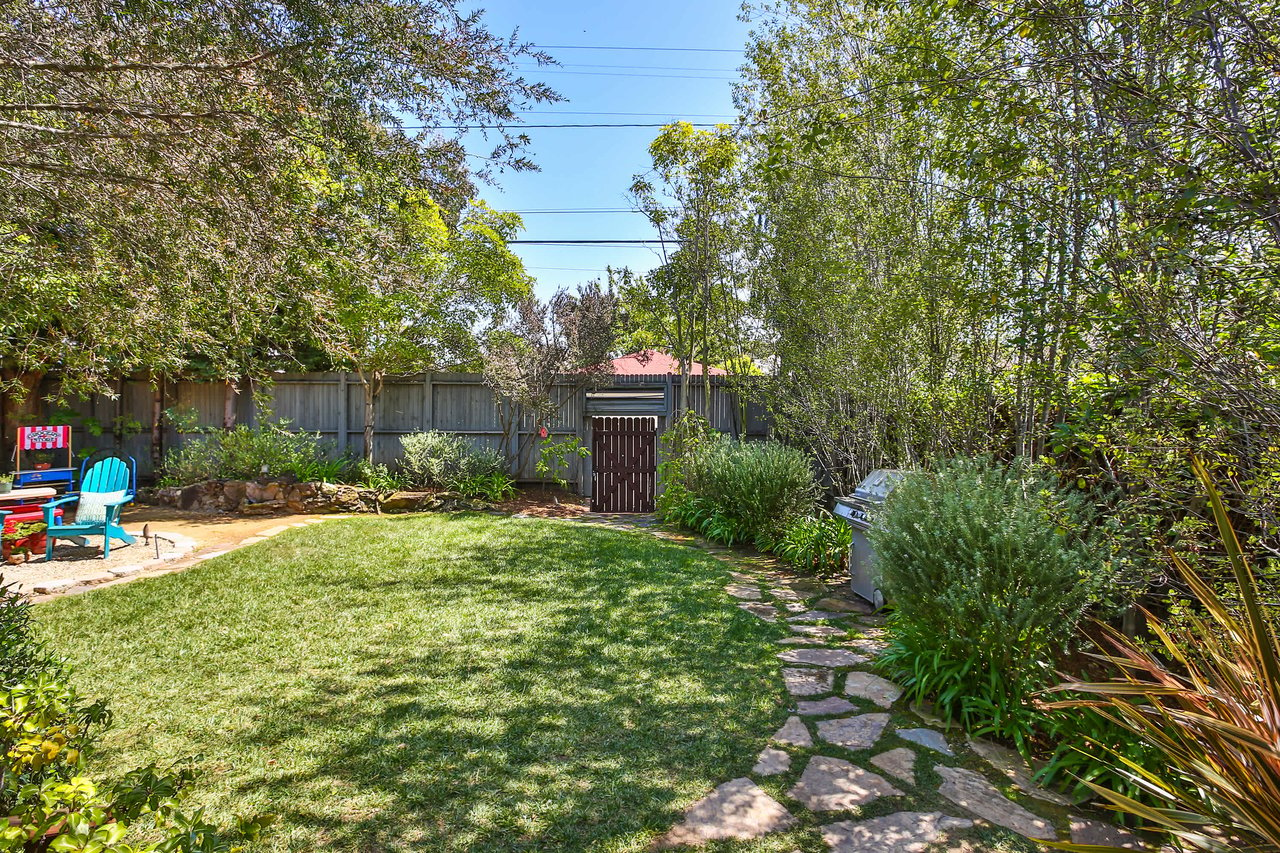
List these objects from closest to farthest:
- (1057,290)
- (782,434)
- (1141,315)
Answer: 1. (1141,315)
2. (1057,290)
3. (782,434)

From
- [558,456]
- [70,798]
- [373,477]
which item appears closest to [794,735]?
[70,798]

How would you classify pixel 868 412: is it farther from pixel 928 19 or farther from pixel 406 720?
pixel 406 720

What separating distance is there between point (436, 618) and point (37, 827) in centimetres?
319

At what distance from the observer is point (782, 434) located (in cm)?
775

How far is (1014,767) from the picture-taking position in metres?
2.46

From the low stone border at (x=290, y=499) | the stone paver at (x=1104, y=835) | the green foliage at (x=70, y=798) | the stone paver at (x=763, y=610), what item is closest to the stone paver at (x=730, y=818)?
the stone paver at (x=1104, y=835)

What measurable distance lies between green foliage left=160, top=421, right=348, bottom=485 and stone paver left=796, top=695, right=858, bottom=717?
26.2 feet

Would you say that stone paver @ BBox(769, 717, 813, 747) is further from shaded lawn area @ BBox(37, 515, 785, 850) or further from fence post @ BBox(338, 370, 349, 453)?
fence post @ BBox(338, 370, 349, 453)

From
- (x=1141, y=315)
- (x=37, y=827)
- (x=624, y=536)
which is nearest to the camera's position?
(x=37, y=827)

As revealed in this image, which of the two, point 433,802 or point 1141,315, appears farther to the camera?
point 433,802

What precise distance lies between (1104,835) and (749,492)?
4484 mm

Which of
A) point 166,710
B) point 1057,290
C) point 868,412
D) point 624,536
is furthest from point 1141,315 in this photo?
point 624,536

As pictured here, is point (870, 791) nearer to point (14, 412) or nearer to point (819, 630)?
point (819, 630)

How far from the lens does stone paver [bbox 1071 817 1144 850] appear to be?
2.00 metres
